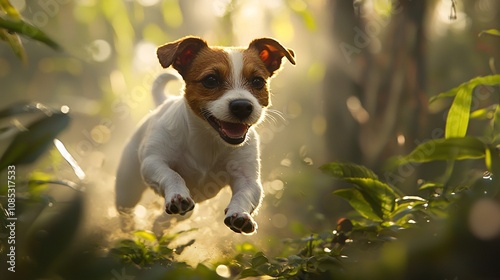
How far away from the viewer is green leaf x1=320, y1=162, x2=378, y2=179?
394 centimetres

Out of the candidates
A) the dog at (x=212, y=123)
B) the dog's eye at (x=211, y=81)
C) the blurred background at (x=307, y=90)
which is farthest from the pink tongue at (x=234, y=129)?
the blurred background at (x=307, y=90)

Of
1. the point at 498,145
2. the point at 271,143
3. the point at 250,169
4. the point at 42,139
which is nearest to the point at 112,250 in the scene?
the point at 42,139

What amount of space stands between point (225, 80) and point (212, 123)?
266mm

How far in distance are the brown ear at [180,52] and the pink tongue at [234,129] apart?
1.60 ft

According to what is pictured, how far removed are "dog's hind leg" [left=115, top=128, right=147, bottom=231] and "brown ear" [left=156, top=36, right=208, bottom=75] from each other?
0.92 m

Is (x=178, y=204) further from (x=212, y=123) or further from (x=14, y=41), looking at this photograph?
(x=14, y=41)

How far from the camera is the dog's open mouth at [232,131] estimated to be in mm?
A: 4113

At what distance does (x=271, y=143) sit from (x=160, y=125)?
12.8 feet

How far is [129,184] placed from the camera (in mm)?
5320

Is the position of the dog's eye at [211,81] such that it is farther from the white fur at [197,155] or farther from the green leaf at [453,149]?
the green leaf at [453,149]

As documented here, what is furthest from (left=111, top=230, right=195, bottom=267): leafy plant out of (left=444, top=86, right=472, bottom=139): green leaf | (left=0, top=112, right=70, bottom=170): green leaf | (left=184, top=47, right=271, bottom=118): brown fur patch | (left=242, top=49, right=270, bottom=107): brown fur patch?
(left=444, top=86, right=472, bottom=139): green leaf

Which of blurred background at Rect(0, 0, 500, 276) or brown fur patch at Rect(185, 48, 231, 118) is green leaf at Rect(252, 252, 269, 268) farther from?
blurred background at Rect(0, 0, 500, 276)

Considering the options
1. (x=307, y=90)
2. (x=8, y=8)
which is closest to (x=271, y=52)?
(x=8, y=8)

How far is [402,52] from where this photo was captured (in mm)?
8297
